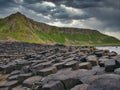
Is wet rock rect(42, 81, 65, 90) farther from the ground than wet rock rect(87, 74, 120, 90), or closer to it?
closer to it

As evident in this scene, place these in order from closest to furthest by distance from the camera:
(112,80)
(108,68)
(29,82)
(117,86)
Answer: (117,86) < (112,80) < (108,68) < (29,82)

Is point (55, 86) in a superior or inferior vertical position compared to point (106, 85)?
inferior

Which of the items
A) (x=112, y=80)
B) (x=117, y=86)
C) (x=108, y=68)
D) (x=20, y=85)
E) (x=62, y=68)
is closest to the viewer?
(x=117, y=86)

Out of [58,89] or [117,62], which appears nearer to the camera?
[58,89]

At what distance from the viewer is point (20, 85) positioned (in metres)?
13.0

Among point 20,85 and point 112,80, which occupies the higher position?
point 112,80

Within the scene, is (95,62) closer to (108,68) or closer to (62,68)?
(62,68)

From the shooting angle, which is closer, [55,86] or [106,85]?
[106,85]

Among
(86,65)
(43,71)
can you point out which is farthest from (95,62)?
(43,71)

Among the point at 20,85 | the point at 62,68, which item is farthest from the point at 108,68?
the point at 20,85

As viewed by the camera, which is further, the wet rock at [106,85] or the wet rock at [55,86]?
the wet rock at [55,86]

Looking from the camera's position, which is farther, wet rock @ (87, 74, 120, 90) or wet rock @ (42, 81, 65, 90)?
wet rock @ (42, 81, 65, 90)

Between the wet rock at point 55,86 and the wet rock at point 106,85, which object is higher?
the wet rock at point 106,85

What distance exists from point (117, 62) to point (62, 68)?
4.09 meters
